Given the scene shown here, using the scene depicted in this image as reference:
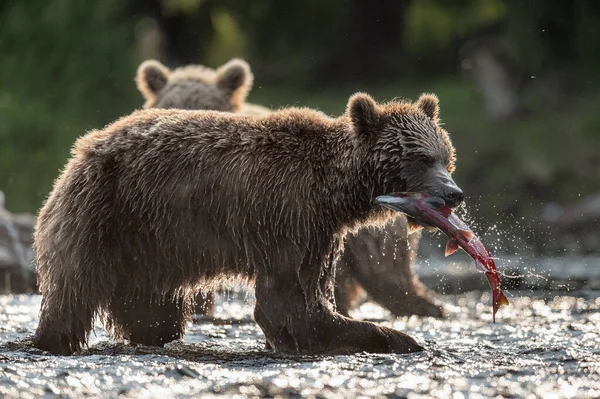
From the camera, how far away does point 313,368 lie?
19.1 feet

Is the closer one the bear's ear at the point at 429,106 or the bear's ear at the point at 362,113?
the bear's ear at the point at 362,113

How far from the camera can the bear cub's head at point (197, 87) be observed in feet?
31.6

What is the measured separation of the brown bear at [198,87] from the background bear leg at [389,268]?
1.95m

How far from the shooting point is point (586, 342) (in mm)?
6945

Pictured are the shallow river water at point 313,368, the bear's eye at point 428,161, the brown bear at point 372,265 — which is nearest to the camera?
the shallow river water at point 313,368

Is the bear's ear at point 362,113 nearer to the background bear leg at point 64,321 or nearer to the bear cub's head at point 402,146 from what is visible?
the bear cub's head at point 402,146

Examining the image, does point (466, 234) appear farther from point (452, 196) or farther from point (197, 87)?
point (197, 87)

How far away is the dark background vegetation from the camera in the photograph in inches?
649

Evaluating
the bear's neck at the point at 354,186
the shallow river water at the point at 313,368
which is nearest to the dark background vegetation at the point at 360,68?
the shallow river water at the point at 313,368

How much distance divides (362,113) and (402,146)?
0.93 feet

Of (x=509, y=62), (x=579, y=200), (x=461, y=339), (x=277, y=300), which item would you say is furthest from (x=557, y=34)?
(x=277, y=300)

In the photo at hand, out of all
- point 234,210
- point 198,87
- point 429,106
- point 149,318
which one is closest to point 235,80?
point 198,87

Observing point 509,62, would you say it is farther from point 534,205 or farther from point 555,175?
point 534,205

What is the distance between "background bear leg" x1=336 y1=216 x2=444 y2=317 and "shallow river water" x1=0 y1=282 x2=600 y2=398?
478mm
